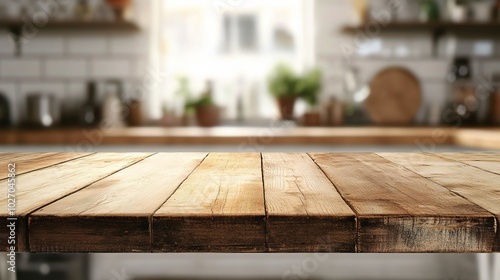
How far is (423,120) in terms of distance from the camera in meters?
3.13

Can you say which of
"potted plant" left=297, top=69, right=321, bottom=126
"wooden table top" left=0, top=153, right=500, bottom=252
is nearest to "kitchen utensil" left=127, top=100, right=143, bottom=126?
"potted plant" left=297, top=69, right=321, bottom=126

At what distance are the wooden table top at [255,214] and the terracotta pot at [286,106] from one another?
202 cm

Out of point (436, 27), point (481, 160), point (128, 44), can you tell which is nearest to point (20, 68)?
point (128, 44)

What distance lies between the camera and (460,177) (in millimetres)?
1003

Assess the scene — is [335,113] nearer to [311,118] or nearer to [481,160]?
[311,118]

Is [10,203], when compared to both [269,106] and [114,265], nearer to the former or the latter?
[114,265]

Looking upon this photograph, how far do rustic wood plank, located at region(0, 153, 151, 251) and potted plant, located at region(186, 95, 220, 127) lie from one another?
1.47 metres

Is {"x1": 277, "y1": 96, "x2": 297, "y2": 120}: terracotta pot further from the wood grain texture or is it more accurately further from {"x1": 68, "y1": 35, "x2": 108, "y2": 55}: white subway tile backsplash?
{"x1": 68, "y1": 35, "x2": 108, "y2": 55}: white subway tile backsplash

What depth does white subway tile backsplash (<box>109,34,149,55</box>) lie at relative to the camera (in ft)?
10.2

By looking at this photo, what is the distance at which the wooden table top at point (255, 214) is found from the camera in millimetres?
667

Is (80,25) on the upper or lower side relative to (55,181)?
upper

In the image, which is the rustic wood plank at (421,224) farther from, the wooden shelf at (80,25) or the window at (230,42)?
the window at (230,42)

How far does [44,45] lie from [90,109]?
0.52m

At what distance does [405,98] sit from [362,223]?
2572 mm
